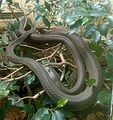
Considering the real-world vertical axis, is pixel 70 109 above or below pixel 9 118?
above

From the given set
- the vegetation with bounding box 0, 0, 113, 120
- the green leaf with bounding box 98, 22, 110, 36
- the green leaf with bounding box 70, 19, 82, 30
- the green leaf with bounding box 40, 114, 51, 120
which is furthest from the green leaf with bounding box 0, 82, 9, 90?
the green leaf with bounding box 98, 22, 110, 36

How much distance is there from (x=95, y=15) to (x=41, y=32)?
909 mm

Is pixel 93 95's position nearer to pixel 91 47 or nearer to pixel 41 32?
pixel 91 47

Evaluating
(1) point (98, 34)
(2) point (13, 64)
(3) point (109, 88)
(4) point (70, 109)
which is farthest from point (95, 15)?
(2) point (13, 64)

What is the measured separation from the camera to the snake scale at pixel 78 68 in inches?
65.2

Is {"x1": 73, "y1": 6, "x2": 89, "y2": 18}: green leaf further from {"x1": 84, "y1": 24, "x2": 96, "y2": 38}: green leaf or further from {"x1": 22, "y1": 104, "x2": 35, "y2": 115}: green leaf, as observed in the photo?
{"x1": 22, "y1": 104, "x2": 35, "y2": 115}: green leaf

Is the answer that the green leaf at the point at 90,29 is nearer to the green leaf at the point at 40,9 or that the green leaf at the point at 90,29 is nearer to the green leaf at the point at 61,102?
the green leaf at the point at 61,102

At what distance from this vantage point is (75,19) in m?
1.55

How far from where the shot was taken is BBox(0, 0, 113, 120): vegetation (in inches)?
58.6

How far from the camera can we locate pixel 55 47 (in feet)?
6.75

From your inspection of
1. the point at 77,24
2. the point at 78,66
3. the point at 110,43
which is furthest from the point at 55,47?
the point at 110,43

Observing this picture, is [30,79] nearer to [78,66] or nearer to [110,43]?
[78,66]

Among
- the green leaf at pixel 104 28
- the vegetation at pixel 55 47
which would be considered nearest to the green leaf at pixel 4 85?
the vegetation at pixel 55 47

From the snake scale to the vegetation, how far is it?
0.13 feet
